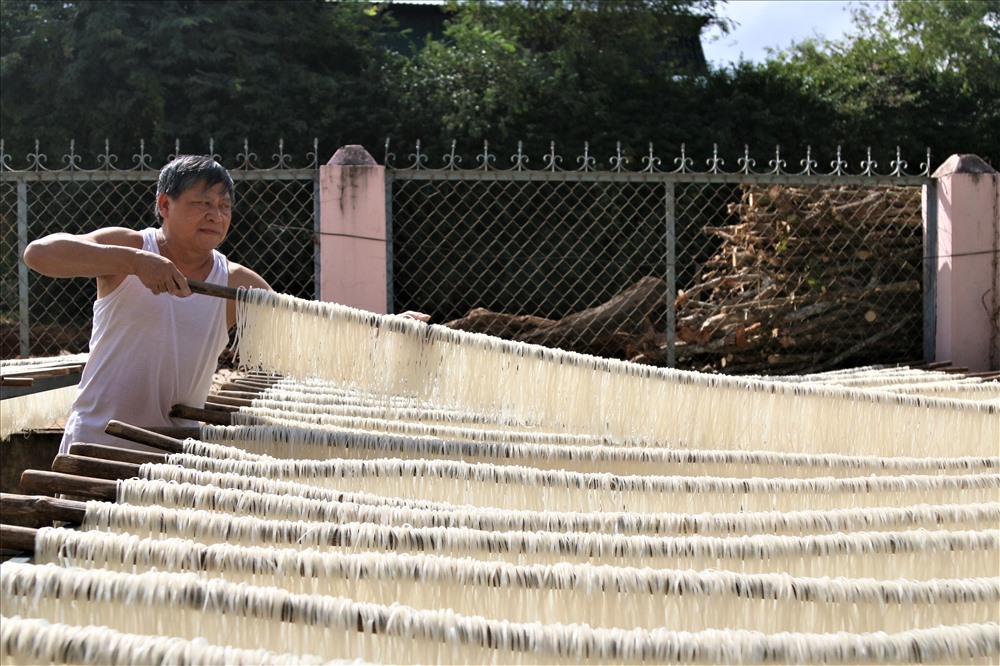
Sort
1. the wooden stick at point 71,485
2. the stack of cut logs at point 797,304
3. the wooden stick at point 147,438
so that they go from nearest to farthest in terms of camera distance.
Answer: the wooden stick at point 71,485 → the wooden stick at point 147,438 → the stack of cut logs at point 797,304

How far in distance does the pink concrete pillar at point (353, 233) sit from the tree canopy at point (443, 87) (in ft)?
12.4

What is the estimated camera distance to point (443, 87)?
9477mm

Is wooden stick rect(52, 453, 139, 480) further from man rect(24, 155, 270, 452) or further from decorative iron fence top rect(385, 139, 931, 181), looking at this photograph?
decorative iron fence top rect(385, 139, 931, 181)

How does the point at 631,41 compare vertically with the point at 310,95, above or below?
above

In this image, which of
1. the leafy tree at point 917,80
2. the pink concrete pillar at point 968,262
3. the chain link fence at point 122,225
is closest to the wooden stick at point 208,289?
the pink concrete pillar at point 968,262

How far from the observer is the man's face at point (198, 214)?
228 cm

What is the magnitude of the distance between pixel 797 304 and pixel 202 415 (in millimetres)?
5081

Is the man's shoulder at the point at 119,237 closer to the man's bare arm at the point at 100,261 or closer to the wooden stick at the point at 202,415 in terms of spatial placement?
the man's bare arm at the point at 100,261

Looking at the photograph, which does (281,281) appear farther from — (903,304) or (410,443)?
(410,443)

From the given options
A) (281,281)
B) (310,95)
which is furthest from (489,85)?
(281,281)

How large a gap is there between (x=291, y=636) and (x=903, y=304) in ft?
20.5

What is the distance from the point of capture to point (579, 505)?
1.68m

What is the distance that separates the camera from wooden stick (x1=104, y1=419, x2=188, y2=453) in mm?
1683

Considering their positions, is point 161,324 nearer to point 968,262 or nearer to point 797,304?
point 797,304
